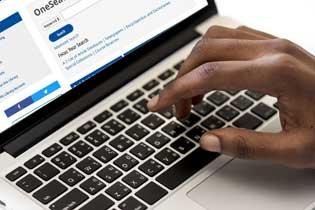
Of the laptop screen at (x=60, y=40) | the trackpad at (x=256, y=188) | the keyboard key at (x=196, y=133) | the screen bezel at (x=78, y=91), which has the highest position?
the laptop screen at (x=60, y=40)

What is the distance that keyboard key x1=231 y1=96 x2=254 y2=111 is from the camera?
0.92m

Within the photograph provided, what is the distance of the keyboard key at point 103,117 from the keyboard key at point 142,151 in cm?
6

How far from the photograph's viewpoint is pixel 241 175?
2.77 feet

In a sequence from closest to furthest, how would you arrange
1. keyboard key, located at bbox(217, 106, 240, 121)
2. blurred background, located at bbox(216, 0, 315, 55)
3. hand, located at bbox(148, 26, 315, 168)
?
hand, located at bbox(148, 26, 315, 168) < keyboard key, located at bbox(217, 106, 240, 121) < blurred background, located at bbox(216, 0, 315, 55)

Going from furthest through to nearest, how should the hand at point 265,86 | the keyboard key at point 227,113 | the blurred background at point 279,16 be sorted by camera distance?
the blurred background at point 279,16, the keyboard key at point 227,113, the hand at point 265,86

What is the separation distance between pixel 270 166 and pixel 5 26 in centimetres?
34

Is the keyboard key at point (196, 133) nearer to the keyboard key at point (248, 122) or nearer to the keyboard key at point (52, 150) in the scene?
the keyboard key at point (248, 122)

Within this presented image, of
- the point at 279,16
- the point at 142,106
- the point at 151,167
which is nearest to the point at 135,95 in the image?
the point at 142,106

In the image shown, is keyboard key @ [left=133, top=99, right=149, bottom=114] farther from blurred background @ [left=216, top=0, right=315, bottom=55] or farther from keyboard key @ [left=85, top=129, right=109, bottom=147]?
blurred background @ [left=216, top=0, right=315, bottom=55]

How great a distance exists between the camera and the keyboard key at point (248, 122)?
0.90 m

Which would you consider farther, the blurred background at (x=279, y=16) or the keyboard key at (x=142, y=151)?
the blurred background at (x=279, y=16)

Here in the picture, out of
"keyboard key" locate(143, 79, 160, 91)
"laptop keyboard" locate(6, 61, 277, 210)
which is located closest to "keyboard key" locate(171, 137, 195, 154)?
"laptop keyboard" locate(6, 61, 277, 210)

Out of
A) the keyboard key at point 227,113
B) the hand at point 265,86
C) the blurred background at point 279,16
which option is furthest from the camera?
the blurred background at point 279,16

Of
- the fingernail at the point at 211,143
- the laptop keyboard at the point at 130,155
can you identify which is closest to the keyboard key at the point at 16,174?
the laptop keyboard at the point at 130,155
